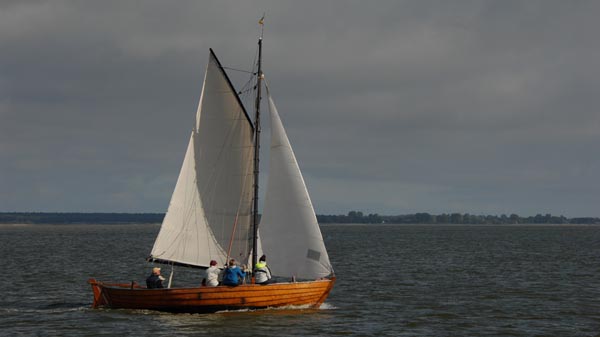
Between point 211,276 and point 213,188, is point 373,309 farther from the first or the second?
point 213,188

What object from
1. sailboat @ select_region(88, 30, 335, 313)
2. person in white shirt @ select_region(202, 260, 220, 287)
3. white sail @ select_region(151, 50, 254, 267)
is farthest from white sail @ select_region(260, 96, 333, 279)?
person in white shirt @ select_region(202, 260, 220, 287)

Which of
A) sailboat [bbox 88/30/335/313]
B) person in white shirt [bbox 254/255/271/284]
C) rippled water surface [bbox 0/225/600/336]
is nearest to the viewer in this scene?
rippled water surface [bbox 0/225/600/336]

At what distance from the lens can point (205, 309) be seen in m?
Answer: 33.9

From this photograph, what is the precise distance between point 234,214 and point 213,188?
155 centimetres

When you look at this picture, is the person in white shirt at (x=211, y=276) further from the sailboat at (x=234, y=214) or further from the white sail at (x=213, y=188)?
the white sail at (x=213, y=188)

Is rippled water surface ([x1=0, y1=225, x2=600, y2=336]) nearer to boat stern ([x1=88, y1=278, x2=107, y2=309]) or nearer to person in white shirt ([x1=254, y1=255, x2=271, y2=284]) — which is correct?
boat stern ([x1=88, y1=278, x2=107, y2=309])

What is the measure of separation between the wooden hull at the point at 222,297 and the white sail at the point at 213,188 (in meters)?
2.15

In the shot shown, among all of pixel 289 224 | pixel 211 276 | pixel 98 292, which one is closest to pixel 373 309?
pixel 289 224

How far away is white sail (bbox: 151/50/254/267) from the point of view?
3534 cm

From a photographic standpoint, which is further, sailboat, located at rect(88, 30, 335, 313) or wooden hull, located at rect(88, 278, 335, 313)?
sailboat, located at rect(88, 30, 335, 313)

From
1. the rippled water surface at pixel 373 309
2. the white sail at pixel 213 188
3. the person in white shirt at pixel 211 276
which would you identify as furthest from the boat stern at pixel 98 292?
the person in white shirt at pixel 211 276

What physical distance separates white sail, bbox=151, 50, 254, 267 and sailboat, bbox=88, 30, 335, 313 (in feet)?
0.15

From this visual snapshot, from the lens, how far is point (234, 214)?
35.8 meters

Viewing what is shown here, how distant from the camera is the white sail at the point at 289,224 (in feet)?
115
